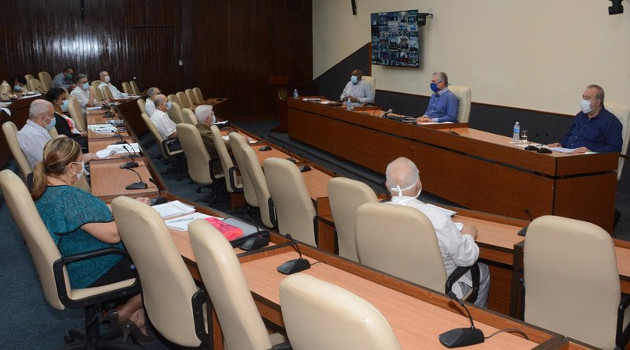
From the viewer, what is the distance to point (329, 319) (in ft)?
4.74

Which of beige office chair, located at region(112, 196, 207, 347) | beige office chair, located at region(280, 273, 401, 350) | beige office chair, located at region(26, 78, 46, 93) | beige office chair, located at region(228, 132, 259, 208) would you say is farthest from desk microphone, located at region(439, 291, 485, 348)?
beige office chair, located at region(26, 78, 46, 93)

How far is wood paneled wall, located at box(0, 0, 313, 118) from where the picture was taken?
14.2 m

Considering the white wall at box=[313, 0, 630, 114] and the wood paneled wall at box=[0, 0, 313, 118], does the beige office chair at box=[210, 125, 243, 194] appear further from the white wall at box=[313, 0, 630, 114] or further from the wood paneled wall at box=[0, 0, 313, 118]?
the wood paneled wall at box=[0, 0, 313, 118]

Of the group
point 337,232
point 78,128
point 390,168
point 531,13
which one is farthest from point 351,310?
point 531,13

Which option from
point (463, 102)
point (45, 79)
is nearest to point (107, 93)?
point (45, 79)

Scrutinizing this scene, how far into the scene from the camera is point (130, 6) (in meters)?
14.5

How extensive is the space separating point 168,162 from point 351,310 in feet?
27.4

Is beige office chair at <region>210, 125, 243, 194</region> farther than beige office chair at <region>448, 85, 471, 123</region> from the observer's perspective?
No

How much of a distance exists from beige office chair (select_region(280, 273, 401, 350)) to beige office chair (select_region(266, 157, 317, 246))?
95.0 inches

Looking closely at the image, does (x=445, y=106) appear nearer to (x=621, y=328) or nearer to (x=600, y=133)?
(x=600, y=133)

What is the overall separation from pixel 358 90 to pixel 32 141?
5.99 metres

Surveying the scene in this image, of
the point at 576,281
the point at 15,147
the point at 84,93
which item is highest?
the point at 84,93

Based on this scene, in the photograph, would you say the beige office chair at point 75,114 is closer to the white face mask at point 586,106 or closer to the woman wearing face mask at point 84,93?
the woman wearing face mask at point 84,93

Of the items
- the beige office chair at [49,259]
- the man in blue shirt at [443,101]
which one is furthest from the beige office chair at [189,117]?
the beige office chair at [49,259]
